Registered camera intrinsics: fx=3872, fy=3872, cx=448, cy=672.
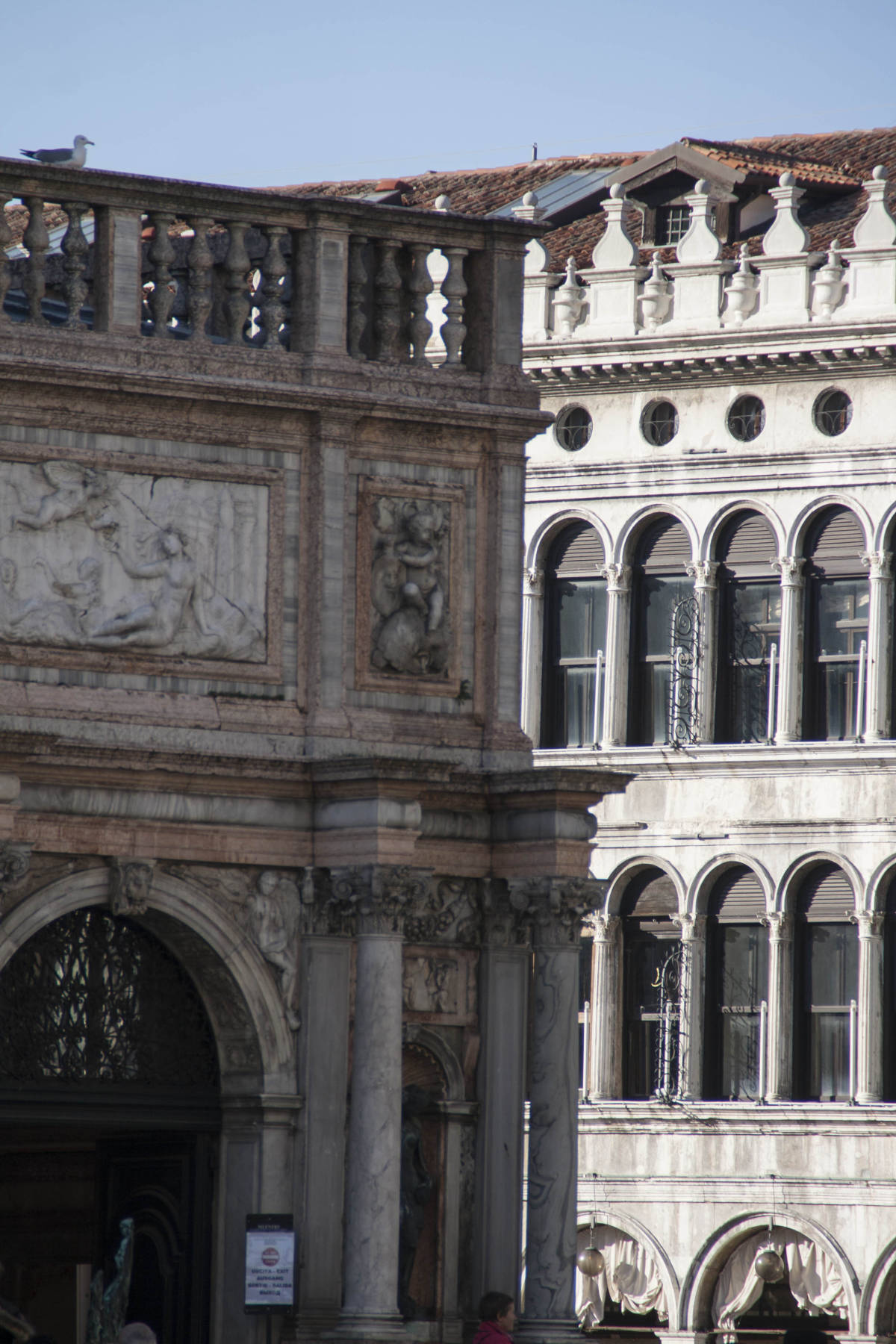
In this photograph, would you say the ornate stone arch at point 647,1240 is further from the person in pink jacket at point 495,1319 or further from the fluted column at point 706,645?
the person in pink jacket at point 495,1319

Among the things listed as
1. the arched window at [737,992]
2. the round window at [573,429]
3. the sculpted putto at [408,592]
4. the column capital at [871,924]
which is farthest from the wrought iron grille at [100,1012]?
the round window at [573,429]

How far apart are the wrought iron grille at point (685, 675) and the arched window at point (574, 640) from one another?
1029mm

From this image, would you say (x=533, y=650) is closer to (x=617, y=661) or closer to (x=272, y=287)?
(x=617, y=661)

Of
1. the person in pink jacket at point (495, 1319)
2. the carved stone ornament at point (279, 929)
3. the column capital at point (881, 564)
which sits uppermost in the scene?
the column capital at point (881, 564)

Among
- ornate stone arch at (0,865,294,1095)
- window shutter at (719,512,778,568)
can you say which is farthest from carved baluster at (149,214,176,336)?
window shutter at (719,512,778,568)

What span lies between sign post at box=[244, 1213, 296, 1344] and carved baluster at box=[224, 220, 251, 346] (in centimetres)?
617

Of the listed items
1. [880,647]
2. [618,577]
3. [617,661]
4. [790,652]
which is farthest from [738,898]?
[618,577]

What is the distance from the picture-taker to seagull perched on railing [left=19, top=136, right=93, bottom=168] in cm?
2783

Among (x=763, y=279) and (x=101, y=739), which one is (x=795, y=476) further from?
(x=101, y=739)

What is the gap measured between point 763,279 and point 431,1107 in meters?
19.0

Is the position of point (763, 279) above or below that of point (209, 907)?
above

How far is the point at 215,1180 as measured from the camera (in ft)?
89.4

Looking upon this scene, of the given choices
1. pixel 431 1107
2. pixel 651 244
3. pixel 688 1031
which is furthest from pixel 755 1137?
pixel 431 1107

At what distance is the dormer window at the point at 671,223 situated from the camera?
4784cm
